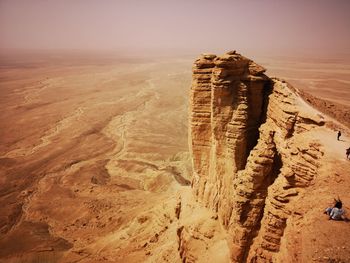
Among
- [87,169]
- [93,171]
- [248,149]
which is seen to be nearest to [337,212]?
[248,149]

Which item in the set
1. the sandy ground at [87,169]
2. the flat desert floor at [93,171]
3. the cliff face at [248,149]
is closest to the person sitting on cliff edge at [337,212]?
the cliff face at [248,149]

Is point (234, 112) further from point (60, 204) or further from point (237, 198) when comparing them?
point (60, 204)

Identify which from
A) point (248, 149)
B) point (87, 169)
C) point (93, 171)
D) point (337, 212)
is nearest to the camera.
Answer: point (337, 212)

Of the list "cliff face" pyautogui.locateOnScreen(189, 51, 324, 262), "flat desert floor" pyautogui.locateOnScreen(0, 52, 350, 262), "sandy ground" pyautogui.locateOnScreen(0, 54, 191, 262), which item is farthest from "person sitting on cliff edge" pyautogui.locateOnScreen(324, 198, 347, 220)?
"sandy ground" pyautogui.locateOnScreen(0, 54, 191, 262)

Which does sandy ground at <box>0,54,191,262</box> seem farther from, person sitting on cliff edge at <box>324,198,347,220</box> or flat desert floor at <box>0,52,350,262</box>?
person sitting on cliff edge at <box>324,198,347,220</box>

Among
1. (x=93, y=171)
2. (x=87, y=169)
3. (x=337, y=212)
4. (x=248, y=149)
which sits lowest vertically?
(x=87, y=169)

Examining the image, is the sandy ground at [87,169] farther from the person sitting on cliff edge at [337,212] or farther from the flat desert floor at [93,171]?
the person sitting on cliff edge at [337,212]

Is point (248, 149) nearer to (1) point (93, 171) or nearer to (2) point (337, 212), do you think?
(2) point (337, 212)
